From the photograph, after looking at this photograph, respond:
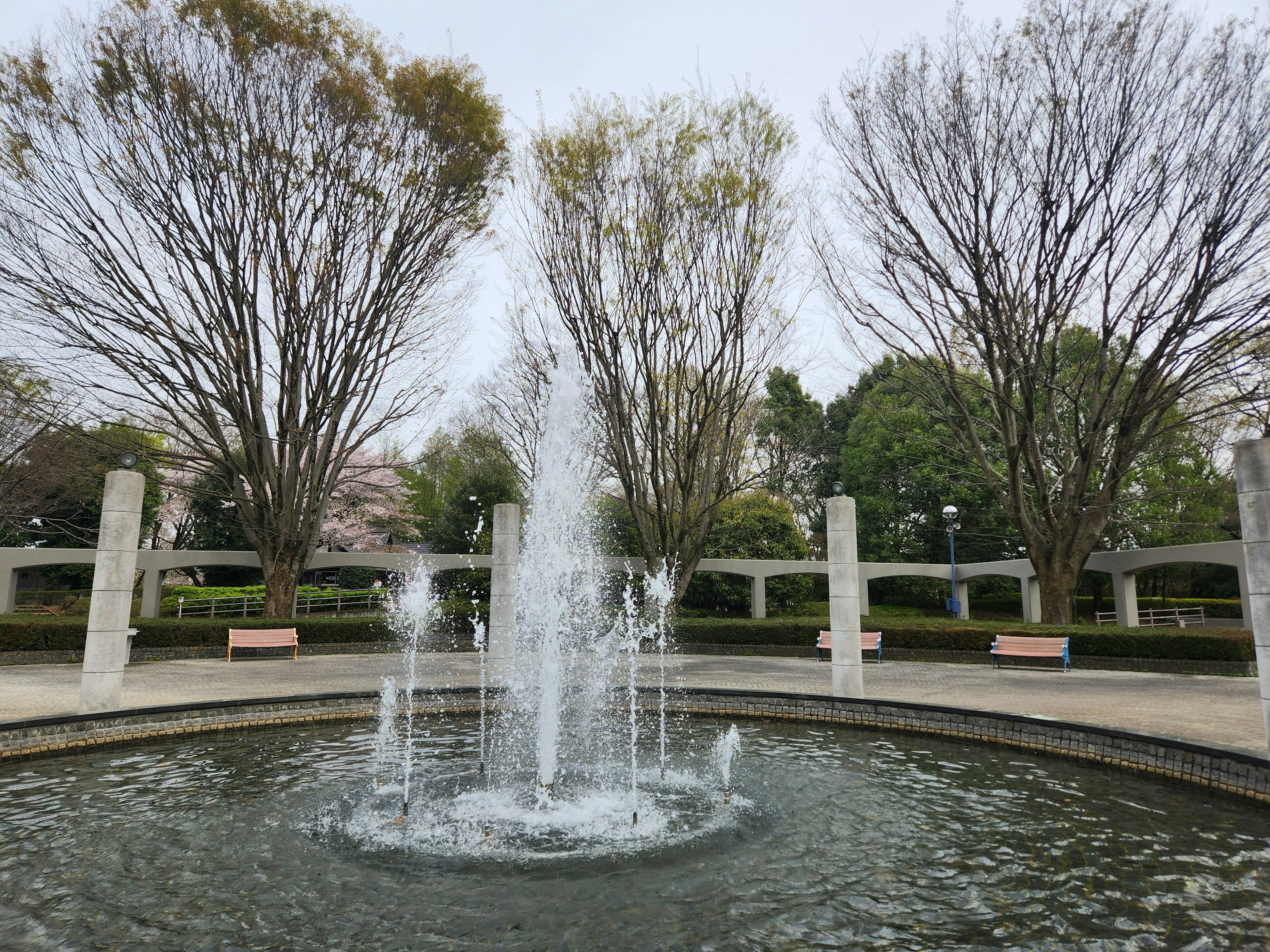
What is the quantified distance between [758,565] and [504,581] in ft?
38.6

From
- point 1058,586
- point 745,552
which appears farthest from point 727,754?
point 745,552

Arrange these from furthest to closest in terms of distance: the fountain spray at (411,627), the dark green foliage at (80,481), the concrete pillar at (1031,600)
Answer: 1. the concrete pillar at (1031,600)
2. the dark green foliage at (80,481)
3. the fountain spray at (411,627)

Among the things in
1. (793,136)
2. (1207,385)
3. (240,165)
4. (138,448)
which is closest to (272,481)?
(138,448)

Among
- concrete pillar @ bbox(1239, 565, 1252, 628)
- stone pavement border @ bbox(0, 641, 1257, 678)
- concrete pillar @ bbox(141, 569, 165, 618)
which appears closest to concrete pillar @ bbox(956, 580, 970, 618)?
concrete pillar @ bbox(1239, 565, 1252, 628)

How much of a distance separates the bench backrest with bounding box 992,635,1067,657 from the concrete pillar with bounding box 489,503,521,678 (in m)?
9.43

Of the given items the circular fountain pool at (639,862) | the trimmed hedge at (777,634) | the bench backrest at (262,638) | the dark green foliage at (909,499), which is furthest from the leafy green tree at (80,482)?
the dark green foliage at (909,499)

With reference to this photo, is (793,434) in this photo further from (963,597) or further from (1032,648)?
(1032,648)

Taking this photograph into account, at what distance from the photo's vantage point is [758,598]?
2356 cm

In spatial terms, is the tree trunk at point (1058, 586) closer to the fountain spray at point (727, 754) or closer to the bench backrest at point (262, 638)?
the fountain spray at point (727, 754)

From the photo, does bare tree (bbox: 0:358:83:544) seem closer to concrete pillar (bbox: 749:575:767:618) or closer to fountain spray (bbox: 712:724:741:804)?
fountain spray (bbox: 712:724:741:804)

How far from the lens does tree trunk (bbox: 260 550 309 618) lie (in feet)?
57.3

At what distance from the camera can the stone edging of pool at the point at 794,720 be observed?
6.30 m

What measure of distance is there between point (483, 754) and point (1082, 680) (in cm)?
1026

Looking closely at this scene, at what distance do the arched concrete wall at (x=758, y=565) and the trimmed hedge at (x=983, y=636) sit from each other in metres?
2.13
